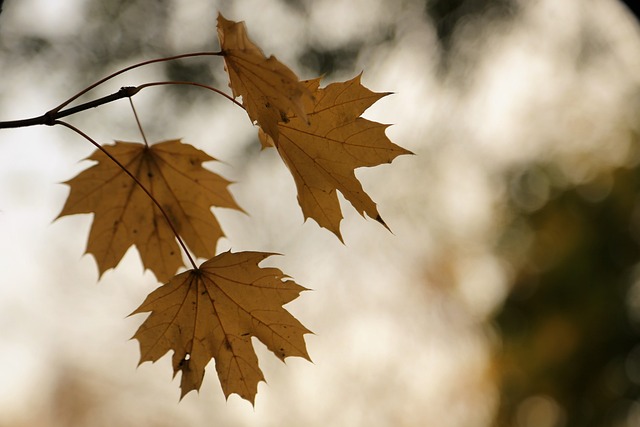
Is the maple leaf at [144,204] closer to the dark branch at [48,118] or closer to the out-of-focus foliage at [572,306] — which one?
the dark branch at [48,118]

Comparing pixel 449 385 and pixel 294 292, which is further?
pixel 449 385

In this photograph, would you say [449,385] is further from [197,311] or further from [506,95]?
[197,311]

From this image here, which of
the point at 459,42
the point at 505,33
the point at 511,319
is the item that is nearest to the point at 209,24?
the point at 459,42

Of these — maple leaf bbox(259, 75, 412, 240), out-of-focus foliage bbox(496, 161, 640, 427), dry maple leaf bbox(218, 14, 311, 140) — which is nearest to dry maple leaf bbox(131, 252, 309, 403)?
maple leaf bbox(259, 75, 412, 240)

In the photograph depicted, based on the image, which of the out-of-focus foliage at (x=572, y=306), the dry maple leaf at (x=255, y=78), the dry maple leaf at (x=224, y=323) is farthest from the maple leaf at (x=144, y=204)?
the out-of-focus foliage at (x=572, y=306)

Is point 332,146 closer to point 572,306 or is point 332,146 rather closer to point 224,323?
point 224,323
